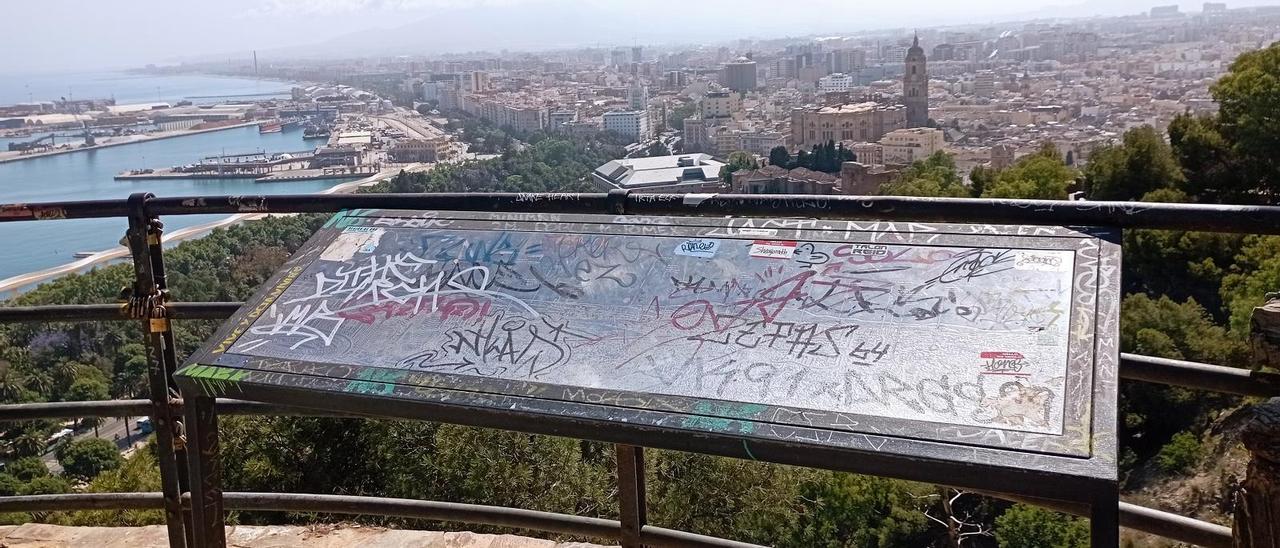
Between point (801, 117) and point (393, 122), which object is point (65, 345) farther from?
point (393, 122)

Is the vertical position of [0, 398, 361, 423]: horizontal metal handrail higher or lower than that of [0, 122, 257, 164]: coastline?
higher

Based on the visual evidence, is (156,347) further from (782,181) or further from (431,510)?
(782,181)

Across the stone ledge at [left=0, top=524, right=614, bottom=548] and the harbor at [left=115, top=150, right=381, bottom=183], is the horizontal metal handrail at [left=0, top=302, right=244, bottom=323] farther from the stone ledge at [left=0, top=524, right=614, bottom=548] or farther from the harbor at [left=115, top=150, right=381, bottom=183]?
the harbor at [left=115, top=150, right=381, bottom=183]

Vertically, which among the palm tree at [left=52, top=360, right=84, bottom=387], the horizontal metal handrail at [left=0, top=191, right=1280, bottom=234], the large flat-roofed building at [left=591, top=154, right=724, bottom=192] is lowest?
the palm tree at [left=52, top=360, right=84, bottom=387]

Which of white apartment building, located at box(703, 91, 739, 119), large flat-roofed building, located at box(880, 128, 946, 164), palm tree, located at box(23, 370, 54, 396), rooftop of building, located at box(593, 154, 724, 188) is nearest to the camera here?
palm tree, located at box(23, 370, 54, 396)

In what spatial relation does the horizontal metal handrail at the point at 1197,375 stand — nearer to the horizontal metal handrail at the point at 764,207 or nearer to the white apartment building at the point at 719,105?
the horizontal metal handrail at the point at 764,207

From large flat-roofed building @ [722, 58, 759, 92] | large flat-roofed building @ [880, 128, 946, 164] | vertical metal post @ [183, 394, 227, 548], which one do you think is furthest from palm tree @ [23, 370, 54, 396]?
large flat-roofed building @ [722, 58, 759, 92]
